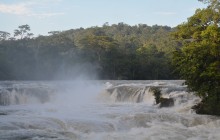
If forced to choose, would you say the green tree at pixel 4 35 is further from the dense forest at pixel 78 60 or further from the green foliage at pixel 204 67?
the green foliage at pixel 204 67

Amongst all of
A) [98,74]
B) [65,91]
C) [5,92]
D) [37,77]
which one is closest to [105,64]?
[98,74]

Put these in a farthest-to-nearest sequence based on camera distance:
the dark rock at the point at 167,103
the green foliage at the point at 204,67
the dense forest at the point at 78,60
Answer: the dense forest at the point at 78,60
the dark rock at the point at 167,103
the green foliage at the point at 204,67

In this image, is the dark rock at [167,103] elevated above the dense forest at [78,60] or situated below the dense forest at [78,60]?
below

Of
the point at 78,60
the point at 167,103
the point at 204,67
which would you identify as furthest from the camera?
the point at 78,60

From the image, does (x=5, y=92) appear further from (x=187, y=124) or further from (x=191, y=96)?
(x=187, y=124)

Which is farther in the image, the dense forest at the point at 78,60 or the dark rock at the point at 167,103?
the dense forest at the point at 78,60

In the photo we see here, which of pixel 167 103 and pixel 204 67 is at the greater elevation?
pixel 204 67

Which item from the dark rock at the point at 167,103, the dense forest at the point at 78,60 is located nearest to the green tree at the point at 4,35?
the dense forest at the point at 78,60

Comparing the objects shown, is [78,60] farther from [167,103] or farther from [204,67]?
[204,67]

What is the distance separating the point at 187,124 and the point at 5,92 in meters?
12.5

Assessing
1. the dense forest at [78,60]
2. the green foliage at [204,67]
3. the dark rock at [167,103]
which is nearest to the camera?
the green foliage at [204,67]

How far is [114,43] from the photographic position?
5841 cm

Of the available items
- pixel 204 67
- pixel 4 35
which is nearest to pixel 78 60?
pixel 4 35

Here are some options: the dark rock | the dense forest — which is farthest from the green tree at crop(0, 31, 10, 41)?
the dark rock
